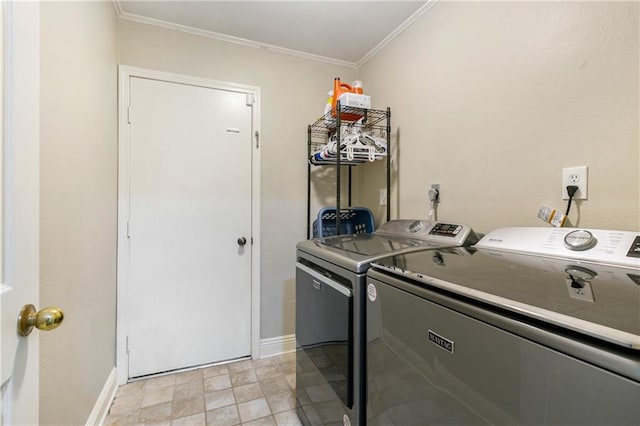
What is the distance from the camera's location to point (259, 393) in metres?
1.88

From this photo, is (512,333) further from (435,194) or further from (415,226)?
(435,194)

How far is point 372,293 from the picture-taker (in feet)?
3.38

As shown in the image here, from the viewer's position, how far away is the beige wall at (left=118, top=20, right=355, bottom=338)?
7.35 feet

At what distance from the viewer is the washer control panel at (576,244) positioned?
→ 863mm

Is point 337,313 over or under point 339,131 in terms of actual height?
under

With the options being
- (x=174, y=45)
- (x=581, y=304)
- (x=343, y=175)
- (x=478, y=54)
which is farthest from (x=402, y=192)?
(x=174, y=45)

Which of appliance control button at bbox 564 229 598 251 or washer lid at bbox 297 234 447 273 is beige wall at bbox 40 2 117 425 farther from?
→ appliance control button at bbox 564 229 598 251

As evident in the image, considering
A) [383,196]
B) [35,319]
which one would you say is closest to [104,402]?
[35,319]

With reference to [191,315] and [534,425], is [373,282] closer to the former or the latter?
[534,425]

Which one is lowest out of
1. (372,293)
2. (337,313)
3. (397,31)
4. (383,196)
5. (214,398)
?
(214,398)

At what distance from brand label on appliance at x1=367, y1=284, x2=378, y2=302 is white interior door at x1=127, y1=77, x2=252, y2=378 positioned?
4.67 ft

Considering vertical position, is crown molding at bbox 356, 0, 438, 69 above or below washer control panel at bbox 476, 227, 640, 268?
above

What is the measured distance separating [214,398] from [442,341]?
5.47ft

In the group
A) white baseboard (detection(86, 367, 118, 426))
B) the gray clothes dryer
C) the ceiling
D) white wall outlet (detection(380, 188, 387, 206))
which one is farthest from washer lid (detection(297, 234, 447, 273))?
the ceiling
